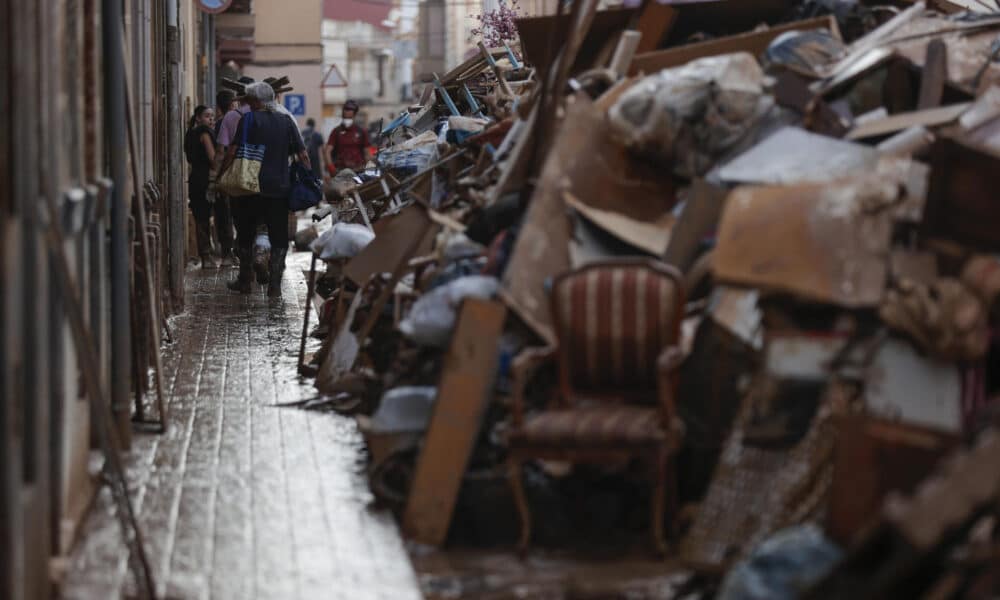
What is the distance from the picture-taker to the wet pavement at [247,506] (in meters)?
6.20

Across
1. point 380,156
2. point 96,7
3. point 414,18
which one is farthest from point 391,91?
point 96,7

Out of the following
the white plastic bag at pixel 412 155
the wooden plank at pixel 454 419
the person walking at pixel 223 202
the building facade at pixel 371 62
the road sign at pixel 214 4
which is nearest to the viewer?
the wooden plank at pixel 454 419

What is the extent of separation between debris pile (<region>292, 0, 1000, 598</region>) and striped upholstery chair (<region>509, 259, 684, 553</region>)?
1 centimetres

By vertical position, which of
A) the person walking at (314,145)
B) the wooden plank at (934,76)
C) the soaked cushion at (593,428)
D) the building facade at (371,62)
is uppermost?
the wooden plank at (934,76)

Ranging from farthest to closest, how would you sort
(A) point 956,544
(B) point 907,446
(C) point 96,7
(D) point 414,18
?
(D) point 414,18
(C) point 96,7
(B) point 907,446
(A) point 956,544

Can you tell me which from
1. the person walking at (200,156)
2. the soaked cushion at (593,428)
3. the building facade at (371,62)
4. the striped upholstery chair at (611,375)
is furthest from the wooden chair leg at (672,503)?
the building facade at (371,62)

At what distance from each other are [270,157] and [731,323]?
30.1 feet

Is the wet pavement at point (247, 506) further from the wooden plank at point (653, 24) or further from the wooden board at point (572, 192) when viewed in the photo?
the wooden plank at point (653, 24)

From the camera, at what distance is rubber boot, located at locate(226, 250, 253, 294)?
54.0ft

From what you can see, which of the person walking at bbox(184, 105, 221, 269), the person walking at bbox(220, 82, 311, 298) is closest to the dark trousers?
the person walking at bbox(220, 82, 311, 298)

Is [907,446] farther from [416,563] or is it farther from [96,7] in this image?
[96,7]

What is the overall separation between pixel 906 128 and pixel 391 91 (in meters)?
79.9

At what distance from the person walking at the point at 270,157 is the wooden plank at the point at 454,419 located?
837 cm

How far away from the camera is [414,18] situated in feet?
249
